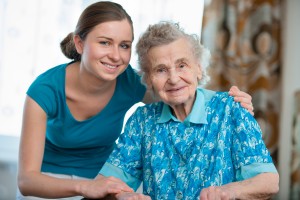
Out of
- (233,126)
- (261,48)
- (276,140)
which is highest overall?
(261,48)

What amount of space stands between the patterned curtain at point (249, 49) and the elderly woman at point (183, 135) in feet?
4.56

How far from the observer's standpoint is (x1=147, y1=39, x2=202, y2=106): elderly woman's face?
5.38 feet

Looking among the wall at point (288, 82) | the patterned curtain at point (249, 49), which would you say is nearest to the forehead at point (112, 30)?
the patterned curtain at point (249, 49)

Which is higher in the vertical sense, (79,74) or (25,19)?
(25,19)

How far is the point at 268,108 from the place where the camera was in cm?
316

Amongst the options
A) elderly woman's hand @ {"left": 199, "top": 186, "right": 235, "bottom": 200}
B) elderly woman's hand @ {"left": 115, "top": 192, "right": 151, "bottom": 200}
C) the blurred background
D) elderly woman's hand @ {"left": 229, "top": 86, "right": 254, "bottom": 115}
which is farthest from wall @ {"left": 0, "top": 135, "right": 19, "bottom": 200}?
elderly woman's hand @ {"left": 199, "top": 186, "right": 235, "bottom": 200}

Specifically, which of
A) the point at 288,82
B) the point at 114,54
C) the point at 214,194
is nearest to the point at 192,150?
the point at 214,194

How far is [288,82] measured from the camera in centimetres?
330

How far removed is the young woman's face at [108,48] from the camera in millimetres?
1855

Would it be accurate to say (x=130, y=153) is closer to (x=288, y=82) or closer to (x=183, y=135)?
(x=183, y=135)

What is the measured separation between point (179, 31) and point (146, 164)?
1.68 ft

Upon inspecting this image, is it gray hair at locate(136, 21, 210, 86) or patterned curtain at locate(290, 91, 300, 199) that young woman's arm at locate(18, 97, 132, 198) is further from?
patterned curtain at locate(290, 91, 300, 199)

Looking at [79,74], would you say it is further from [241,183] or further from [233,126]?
[241,183]

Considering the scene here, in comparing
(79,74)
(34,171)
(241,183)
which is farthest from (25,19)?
(241,183)
